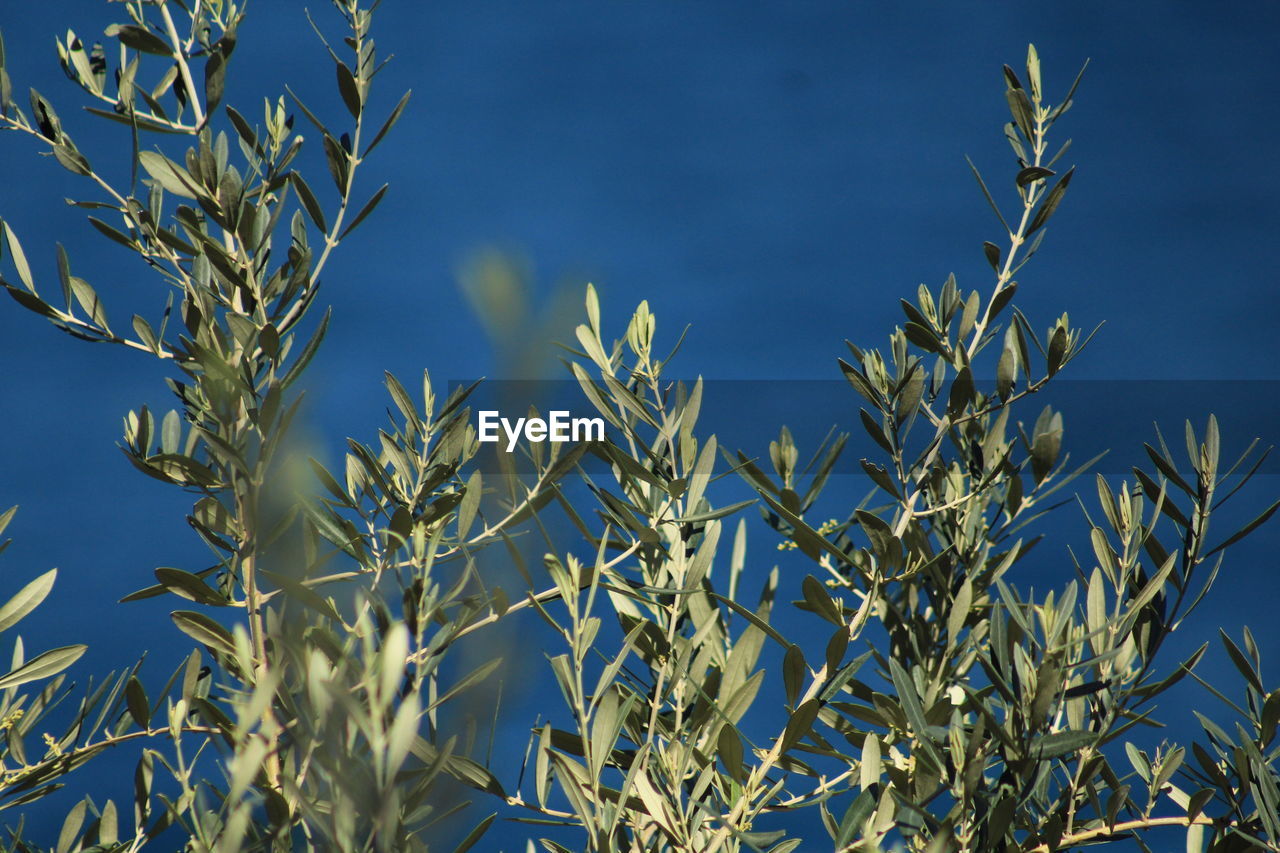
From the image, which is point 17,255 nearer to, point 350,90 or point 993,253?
point 350,90

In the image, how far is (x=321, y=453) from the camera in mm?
502

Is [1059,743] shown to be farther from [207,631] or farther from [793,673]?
[207,631]

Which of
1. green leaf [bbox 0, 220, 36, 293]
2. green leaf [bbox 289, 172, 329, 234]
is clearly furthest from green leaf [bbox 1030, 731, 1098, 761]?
green leaf [bbox 0, 220, 36, 293]

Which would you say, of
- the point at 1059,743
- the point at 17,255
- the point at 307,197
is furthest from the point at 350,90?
the point at 1059,743

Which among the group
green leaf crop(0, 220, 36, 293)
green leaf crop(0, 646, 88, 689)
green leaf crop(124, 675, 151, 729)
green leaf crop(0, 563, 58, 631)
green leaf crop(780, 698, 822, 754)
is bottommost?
green leaf crop(780, 698, 822, 754)

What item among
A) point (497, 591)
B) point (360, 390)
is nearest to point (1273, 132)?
point (360, 390)

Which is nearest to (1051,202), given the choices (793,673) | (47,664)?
(793,673)

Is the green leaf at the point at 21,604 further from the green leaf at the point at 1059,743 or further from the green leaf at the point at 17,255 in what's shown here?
the green leaf at the point at 1059,743

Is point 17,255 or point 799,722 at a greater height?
point 17,255

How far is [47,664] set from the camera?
0.49m

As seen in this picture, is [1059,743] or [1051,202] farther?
[1051,202]

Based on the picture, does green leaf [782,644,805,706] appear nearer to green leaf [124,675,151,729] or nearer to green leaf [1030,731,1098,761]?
green leaf [1030,731,1098,761]

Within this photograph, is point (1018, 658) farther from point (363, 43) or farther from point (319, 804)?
point (363, 43)

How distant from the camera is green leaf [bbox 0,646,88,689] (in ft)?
1.58
